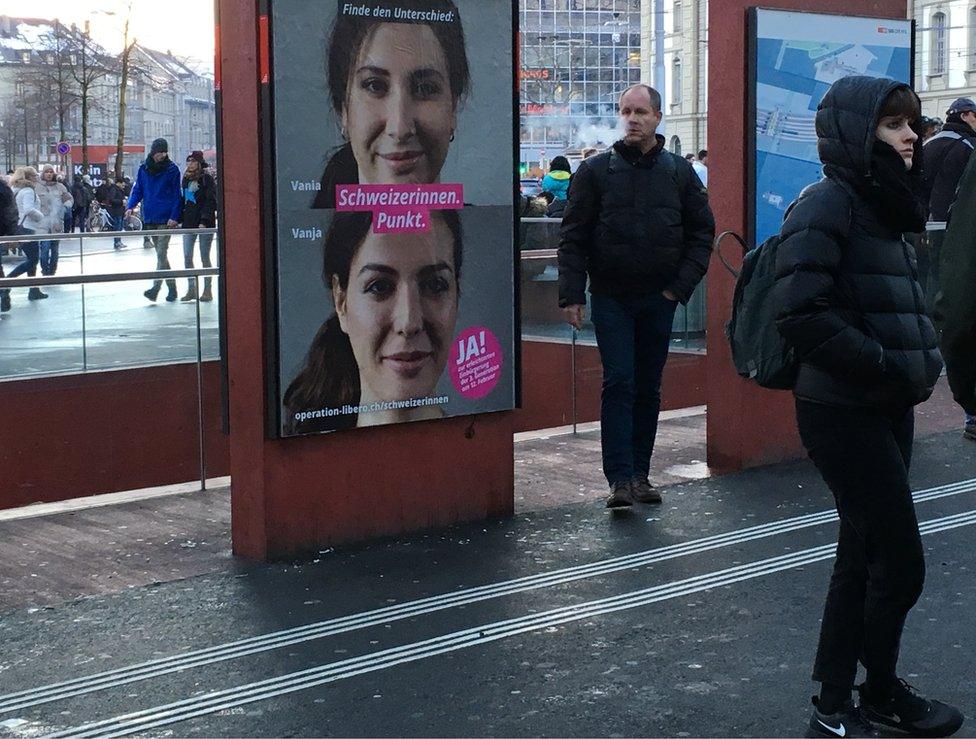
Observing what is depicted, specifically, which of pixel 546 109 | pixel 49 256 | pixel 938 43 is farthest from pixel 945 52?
pixel 49 256

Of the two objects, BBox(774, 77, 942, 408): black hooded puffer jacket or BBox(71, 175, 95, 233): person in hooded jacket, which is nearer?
BBox(774, 77, 942, 408): black hooded puffer jacket

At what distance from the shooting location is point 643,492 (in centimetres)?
789

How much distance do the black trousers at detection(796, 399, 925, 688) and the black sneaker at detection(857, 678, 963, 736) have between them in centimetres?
7

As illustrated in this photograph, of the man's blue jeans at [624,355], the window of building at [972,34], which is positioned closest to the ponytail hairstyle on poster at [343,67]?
the man's blue jeans at [624,355]

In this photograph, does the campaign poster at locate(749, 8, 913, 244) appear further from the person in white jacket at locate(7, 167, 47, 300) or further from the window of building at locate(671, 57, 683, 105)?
the window of building at locate(671, 57, 683, 105)

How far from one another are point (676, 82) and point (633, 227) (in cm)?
8660

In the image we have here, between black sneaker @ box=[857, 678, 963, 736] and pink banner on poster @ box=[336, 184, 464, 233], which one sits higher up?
pink banner on poster @ box=[336, 184, 464, 233]

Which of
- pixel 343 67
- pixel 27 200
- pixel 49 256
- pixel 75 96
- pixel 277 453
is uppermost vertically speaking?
pixel 75 96

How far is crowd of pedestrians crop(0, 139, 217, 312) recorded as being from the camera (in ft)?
36.9

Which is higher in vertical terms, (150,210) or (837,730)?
(150,210)

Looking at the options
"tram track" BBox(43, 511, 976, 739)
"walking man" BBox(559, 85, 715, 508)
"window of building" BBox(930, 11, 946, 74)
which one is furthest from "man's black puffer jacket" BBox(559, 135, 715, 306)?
"window of building" BBox(930, 11, 946, 74)

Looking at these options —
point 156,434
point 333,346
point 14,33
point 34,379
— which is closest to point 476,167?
point 333,346

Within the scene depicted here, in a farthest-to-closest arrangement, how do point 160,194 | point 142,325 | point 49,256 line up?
point 160,194, point 49,256, point 142,325

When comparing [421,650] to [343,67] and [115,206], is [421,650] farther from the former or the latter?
[115,206]
